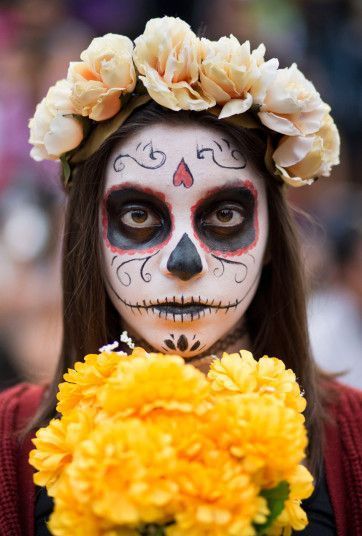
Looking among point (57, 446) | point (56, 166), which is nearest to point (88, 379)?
point (57, 446)

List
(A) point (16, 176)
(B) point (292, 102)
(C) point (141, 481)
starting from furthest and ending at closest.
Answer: (A) point (16, 176) → (B) point (292, 102) → (C) point (141, 481)

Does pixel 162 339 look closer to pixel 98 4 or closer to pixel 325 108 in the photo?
pixel 325 108

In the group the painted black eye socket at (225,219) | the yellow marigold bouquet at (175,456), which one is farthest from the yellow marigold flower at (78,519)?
the painted black eye socket at (225,219)

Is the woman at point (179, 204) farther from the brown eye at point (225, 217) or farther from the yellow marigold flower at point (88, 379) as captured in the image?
the yellow marigold flower at point (88, 379)

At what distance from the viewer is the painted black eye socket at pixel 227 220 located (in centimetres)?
196

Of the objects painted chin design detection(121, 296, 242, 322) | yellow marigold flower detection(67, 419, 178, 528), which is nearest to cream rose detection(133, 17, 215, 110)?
painted chin design detection(121, 296, 242, 322)

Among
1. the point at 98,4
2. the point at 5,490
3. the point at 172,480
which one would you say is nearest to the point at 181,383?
the point at 172,480

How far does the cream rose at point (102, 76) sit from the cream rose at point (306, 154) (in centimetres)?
40

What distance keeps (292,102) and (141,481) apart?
980mm

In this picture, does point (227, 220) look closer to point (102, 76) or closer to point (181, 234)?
point (181, 234)

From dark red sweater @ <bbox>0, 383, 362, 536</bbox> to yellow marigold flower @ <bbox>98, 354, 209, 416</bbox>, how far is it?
0.63 m

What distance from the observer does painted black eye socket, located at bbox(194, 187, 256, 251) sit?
1.96 metres

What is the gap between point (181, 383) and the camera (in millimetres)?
1442

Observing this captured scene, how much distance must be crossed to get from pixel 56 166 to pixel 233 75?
69.8 inches
